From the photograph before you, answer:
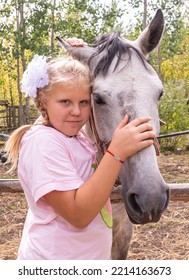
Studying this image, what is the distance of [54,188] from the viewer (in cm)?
133

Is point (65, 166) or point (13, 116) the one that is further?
point (13, 116)

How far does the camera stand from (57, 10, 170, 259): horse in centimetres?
138

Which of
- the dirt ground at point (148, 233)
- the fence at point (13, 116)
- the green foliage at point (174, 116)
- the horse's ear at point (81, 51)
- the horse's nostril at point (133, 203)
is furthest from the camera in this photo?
the fence at point (13, 116)

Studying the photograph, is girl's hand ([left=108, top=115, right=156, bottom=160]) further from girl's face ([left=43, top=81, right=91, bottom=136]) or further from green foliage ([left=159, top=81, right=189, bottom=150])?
green foliage ([left=159, top=81, right=189, bottom=150])

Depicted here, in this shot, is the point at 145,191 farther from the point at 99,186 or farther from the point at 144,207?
the point at 99,186

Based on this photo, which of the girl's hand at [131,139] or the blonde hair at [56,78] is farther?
the blonde hair at [56,78]

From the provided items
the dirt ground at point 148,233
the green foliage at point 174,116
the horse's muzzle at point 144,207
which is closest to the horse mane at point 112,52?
the horse's muzzle at point 144,207

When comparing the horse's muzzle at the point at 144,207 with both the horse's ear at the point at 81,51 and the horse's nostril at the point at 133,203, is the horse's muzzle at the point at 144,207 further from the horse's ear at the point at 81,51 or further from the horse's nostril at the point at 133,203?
the horse's ear at the point at 81,51

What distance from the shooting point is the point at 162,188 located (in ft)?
4.50

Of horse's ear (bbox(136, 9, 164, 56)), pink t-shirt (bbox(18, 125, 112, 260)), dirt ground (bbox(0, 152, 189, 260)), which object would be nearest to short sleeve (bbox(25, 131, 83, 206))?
pink t-shirt (bbox(18, 125, 112, 260))

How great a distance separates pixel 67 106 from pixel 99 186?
0.35 metres

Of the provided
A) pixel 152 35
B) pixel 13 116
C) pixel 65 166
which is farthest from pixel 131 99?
pixel 13 116

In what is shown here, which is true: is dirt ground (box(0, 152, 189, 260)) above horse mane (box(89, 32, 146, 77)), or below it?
below

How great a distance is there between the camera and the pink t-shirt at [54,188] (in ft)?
4.47
